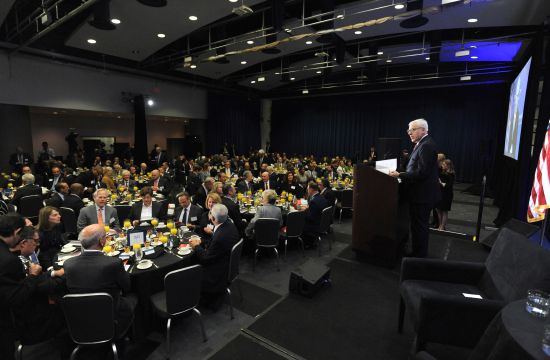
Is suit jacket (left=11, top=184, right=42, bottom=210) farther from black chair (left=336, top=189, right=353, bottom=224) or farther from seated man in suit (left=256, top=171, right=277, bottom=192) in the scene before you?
black chair (left=336, top=189, right=353, bottom=224)

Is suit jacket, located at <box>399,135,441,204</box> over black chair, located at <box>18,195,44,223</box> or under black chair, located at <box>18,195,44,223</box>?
over

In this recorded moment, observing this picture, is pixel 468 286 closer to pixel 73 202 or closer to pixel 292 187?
pixel 292 187

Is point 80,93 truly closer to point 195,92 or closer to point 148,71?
point 148,71

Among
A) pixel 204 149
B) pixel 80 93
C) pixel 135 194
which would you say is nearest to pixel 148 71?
pixel 80 93

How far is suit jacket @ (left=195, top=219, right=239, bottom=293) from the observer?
11.2ft

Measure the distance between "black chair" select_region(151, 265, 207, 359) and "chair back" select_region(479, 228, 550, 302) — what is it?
2.70 meters

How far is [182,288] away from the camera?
2850 mm

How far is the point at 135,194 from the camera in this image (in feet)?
22.4

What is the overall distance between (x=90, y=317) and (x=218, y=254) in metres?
1.35

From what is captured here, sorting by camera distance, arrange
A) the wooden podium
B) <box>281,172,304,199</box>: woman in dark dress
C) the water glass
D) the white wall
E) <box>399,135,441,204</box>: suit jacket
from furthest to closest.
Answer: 1. the white wall
2. <box>281,172,304,199</box>: woman in dark dress
3. the wooden podium
4. <box>399,135,441,204</box>: suit jacket
5. the water glass

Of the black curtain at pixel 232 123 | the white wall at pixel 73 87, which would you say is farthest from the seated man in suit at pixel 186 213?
the black curtain at pixel 232 123

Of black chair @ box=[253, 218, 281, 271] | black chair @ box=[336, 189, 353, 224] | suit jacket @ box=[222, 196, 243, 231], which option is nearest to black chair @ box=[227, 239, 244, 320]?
black chair @ box=[253, 218, 281, 271]

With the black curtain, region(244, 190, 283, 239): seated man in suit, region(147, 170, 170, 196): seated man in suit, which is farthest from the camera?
the black curtain

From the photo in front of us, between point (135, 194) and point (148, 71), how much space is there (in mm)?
8299
